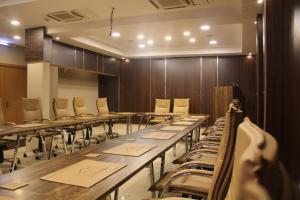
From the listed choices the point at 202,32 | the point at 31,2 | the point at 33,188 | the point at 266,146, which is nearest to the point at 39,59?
the point at 31,2

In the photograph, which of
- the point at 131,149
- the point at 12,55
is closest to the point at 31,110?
the point at 131,149

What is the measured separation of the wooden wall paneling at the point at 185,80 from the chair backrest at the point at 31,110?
17.2 ft

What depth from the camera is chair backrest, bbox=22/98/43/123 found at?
14.3 ft

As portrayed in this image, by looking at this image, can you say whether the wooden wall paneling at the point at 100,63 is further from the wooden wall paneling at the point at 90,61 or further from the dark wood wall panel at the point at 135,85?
the dark wood wall panel at the point at 135,85

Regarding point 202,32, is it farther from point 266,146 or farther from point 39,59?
point 266,146

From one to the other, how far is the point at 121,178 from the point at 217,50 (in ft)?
24.9

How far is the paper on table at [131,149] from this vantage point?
1.76 metres

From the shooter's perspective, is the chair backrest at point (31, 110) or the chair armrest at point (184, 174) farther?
the chair backrest at point (31, 110)

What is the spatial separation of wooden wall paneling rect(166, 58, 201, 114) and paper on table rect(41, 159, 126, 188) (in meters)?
7.48

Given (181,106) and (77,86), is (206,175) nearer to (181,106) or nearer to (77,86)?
(181,106)

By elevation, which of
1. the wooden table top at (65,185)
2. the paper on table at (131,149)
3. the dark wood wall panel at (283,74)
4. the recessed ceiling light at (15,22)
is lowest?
the wooden table top at (65,185)

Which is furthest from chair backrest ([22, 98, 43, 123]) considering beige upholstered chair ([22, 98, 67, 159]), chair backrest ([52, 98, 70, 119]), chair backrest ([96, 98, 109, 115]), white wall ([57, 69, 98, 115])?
white wall ([57, 69, 98, 115])

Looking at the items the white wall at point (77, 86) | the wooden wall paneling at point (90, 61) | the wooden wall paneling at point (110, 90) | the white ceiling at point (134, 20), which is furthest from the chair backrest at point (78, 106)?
the wooden wall paneling at point (110, 90)

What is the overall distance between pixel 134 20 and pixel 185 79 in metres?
4.34
